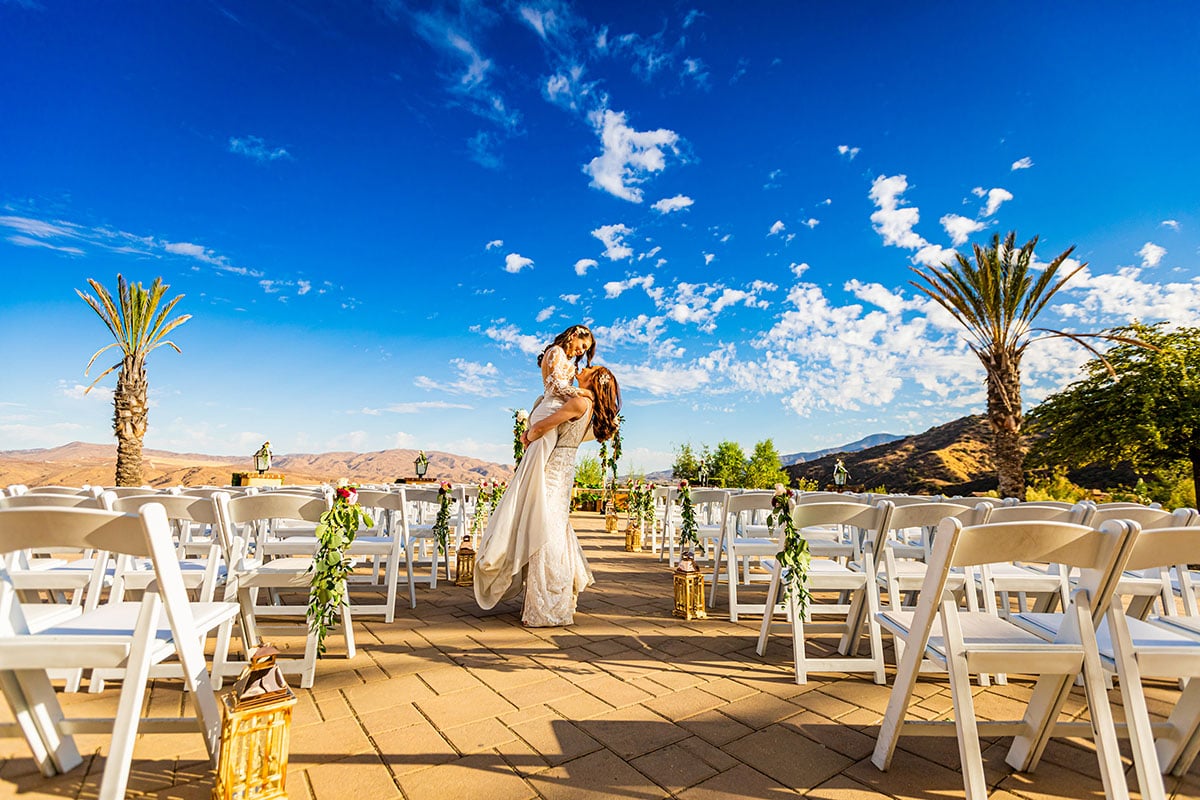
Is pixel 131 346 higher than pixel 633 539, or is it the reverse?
pixel 131 346

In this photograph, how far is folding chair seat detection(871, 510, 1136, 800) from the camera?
151cm

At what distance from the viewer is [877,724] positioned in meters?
2.25

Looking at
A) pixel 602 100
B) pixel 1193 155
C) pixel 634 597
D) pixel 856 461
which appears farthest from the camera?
pixel 856 461

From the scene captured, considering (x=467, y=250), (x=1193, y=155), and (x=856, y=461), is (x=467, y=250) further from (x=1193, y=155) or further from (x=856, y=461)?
(x=856, y=461)

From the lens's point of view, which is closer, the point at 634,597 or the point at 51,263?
the point at 634,597

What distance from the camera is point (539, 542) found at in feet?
13.1

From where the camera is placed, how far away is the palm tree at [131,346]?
37.9ft

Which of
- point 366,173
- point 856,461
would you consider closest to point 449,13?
point 366,173

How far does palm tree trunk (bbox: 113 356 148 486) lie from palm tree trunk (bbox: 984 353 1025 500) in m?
17.2

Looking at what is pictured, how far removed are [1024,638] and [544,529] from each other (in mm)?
2850

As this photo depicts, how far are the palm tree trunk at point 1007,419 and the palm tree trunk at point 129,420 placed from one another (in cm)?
1717

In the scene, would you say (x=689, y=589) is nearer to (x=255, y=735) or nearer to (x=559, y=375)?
(x=559, y=375)

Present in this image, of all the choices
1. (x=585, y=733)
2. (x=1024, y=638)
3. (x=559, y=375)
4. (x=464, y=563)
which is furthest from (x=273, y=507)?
(x=1024, y=638)

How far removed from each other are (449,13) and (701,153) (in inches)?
297
